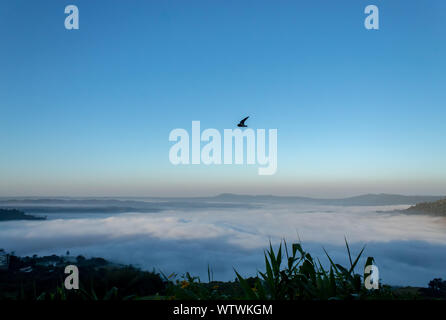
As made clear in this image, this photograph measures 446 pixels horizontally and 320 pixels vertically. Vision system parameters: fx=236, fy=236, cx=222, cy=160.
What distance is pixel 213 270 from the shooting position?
2.94 metres

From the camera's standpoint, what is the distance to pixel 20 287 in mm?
2484
